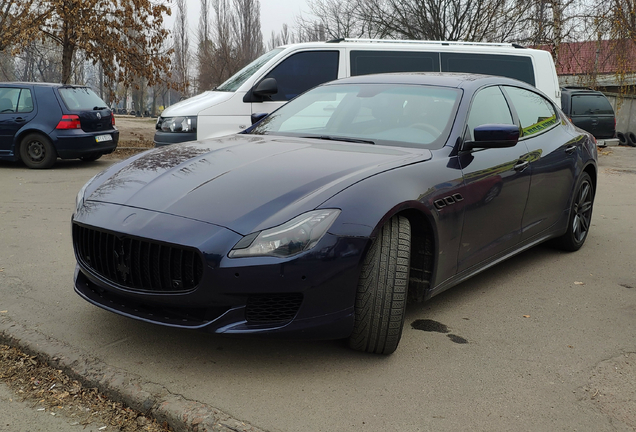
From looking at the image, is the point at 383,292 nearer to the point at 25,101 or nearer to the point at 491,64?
the point at 491,64

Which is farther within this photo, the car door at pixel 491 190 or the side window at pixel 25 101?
the side window at pixel 25 101

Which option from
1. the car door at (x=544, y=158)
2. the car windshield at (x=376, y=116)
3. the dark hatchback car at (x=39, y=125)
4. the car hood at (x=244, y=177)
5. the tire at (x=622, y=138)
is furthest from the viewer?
the tire at (x=622, y=138)

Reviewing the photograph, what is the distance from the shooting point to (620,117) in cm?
2544

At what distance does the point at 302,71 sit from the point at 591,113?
10565mm

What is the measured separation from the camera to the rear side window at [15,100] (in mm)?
11211

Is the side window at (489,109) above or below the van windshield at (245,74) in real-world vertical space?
below

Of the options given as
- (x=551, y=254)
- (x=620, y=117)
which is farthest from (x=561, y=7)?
(x=551, y=254)

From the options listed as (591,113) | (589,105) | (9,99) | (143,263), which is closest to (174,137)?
(9,99)

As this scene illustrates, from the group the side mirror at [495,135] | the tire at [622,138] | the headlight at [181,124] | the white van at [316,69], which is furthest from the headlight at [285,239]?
the tire at [622,138]

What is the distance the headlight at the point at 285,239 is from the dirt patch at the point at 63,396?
0.80 metres

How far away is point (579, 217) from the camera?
5.66 metres

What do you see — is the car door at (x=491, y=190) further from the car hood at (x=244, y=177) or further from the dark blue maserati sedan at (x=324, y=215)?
the car hood at (x=244, y=177)

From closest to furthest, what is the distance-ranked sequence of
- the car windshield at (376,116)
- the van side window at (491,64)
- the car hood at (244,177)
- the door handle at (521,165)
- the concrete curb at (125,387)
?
the concrete curb at (125,387), the car hood at (244,177), the car windshield at (376,116), the door handle at (521,165), the van side window at (491,64)

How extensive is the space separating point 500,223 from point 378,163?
46.0 inches
